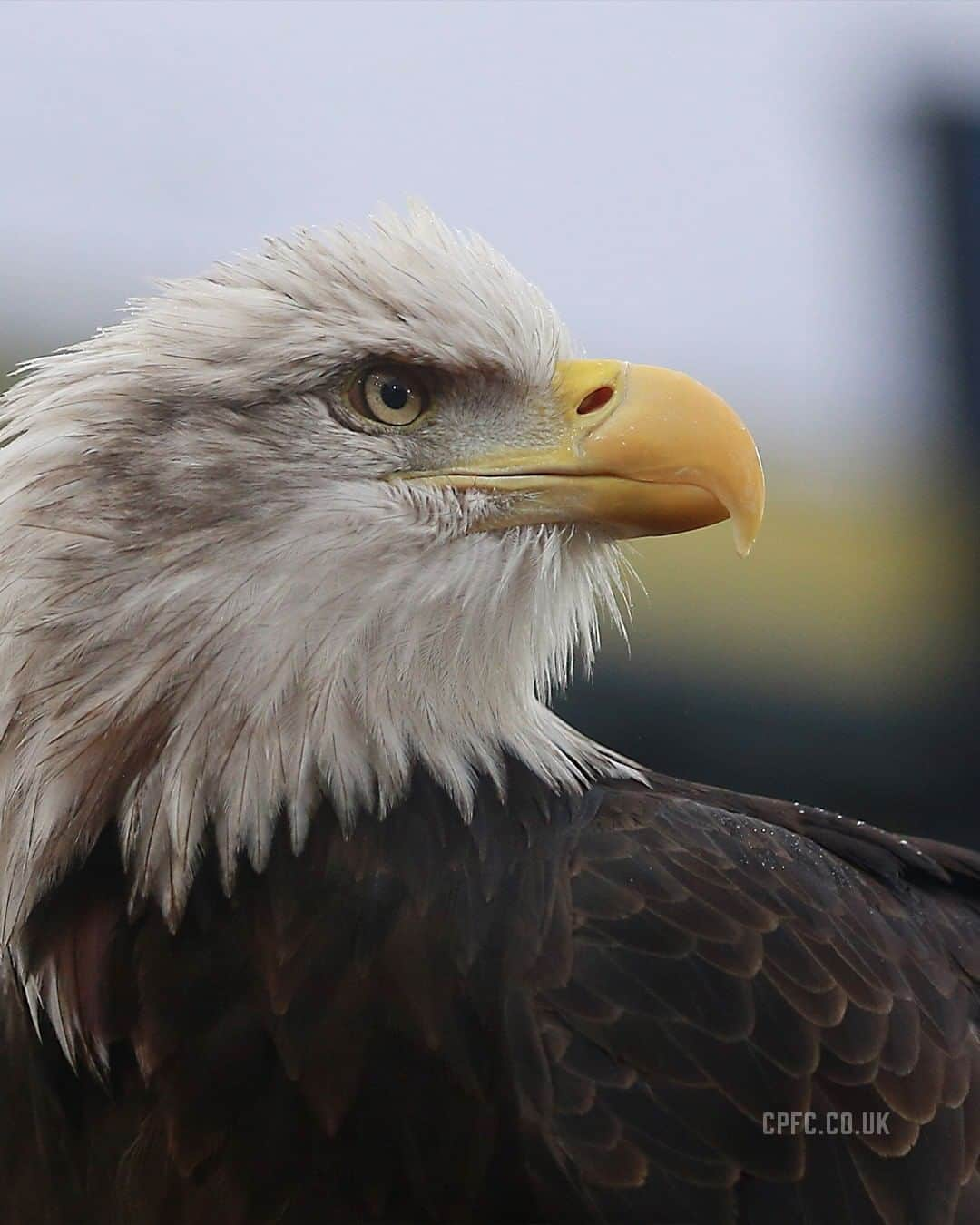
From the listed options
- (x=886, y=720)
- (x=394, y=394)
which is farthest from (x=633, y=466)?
(x=886, y=720)

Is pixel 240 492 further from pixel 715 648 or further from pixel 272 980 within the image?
pixel 715 648

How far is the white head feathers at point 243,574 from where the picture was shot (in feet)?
3.54

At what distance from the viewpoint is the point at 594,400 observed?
1.16 m

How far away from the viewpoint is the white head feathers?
1078 millimetres

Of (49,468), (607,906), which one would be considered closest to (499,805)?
(607,906)

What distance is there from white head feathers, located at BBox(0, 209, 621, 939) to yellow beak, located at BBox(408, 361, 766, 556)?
28 millimetres

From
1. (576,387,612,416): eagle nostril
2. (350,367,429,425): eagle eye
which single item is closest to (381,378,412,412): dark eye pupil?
(350,367,429,425): eagle eye

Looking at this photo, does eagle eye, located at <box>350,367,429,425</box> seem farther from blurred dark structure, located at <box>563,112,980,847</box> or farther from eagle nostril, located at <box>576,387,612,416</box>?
blurred dark structure, located at <box>563,112,980,847</box>

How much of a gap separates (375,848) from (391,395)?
1.19 ft

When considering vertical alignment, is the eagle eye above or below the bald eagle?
above

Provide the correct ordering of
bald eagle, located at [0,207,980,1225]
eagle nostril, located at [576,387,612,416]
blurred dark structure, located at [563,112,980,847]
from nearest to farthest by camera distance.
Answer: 1. bald eagle, located at [0,207,980,1225]
2. eagle nostril, located at [576,387,612,416]
3. blurred dark structure, located at [563,112,980,847]

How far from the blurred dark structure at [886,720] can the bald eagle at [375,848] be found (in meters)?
0.99

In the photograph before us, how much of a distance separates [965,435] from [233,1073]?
219 centimetres

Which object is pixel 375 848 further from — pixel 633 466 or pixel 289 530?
pixel 633 466
